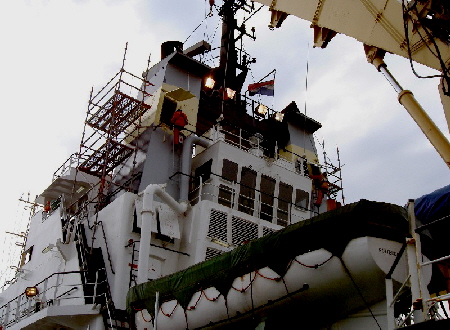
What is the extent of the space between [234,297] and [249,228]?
26.7ft

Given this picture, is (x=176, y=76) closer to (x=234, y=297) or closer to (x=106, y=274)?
(x=106, y=274)

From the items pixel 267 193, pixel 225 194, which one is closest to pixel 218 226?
pixel 225 194

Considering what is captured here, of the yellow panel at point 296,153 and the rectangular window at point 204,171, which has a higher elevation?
the yellow panel at point 296,153

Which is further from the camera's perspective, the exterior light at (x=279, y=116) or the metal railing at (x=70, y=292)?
the exterior light at (x=279, y=116)

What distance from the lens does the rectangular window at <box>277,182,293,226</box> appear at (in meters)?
22.0

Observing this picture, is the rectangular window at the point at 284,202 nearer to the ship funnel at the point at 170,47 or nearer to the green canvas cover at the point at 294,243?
the ship funnel at the point at 170,47

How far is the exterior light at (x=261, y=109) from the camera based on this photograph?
2790 centimetres

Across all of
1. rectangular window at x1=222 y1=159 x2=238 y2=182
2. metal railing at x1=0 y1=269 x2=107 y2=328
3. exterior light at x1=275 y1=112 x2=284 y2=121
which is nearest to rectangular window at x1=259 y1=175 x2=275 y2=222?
rectangular window at x1=222 y1=159 x2=238 y2=182

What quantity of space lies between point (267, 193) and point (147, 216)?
6.16 metres

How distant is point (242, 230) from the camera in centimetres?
1956

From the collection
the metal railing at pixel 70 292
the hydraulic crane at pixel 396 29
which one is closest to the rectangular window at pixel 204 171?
the metal railing at pixel 70 292

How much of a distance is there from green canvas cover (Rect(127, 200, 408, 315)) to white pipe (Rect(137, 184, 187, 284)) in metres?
3.15

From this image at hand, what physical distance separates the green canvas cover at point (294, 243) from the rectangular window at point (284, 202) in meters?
9.30

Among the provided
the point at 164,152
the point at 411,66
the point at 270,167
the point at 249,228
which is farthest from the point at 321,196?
the point at 411,66
